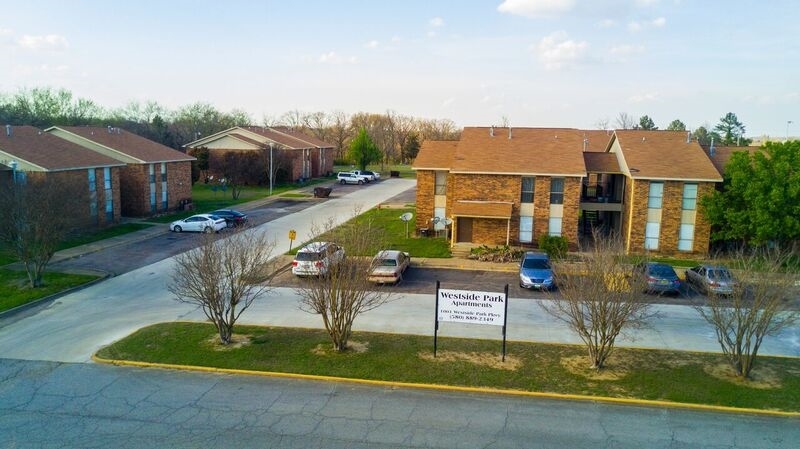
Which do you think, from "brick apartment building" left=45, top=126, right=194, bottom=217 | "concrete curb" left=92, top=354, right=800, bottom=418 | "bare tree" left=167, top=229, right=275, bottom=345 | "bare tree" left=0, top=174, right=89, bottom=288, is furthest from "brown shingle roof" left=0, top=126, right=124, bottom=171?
"concrete curb" left=92, top=354, right=800, bottom=418

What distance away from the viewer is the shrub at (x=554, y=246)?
2959 centimetres

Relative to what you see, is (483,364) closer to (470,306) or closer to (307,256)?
(470,306)

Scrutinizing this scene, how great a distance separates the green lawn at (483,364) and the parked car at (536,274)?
261 inches

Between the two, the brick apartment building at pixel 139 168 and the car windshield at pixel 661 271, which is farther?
the brick apartment building at pixel 139 168

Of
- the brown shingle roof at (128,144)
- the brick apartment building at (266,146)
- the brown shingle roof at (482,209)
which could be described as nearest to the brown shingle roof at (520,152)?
the brown shingle roof at (482,209)

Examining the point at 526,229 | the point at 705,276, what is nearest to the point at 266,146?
the point at 526,229

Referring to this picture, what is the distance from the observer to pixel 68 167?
34.5 meters

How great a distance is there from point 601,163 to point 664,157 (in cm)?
346

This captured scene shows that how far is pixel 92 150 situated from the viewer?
1602 inches

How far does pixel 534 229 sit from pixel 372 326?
1514 centimetres

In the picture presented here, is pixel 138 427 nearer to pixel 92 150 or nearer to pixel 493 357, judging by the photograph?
pixel 493 357

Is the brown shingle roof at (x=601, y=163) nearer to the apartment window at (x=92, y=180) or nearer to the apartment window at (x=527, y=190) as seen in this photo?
the apartment window at (x=527, y=190)

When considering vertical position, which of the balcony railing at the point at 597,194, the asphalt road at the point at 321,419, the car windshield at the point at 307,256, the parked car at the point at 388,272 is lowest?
the asphalt road at the point at 321,419

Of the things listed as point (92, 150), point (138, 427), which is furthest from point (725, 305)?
point (92, 150)
